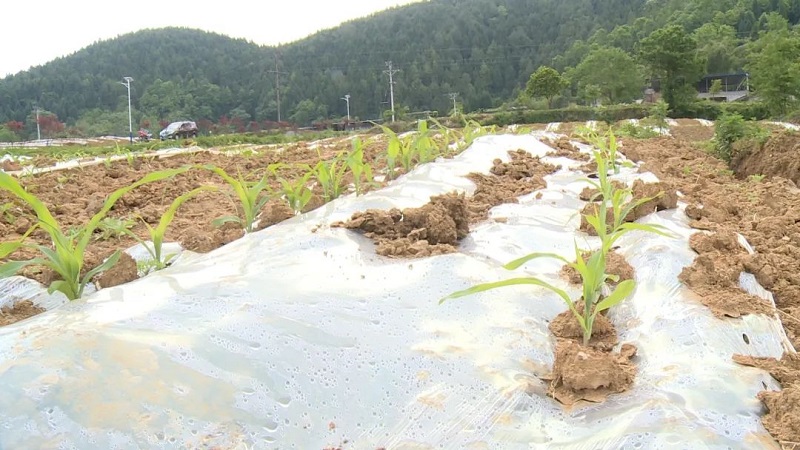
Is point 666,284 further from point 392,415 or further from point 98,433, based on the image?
point 98,433

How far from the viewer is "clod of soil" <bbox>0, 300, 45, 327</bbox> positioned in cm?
165

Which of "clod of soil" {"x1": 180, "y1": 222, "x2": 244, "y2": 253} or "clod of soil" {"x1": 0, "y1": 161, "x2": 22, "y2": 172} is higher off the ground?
"clod of soil" {"x1": 0, "y1": 161, "x2": 22, "y2": 172}

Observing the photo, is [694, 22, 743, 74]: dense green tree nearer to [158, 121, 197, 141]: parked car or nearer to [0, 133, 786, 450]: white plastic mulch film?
[158, 121, 197, 141]: parked car

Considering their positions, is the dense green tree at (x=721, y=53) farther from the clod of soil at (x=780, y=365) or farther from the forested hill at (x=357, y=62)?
the clod of soil at (x=780, y=365)

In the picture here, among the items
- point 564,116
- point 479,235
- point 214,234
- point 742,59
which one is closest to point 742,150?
point 479,235

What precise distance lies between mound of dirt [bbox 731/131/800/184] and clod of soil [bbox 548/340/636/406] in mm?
5686

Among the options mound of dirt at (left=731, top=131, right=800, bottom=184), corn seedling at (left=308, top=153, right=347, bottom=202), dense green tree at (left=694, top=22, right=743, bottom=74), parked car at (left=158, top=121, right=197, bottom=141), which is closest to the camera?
corn seedling at (left=308, top=153, right=347, bottom=202)

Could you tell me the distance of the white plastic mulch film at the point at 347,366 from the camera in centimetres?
107

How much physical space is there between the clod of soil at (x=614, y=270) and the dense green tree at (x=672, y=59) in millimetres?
31743

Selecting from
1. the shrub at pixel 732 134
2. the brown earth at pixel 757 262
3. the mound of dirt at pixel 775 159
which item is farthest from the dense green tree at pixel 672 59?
the brown earth at pixel 757 262

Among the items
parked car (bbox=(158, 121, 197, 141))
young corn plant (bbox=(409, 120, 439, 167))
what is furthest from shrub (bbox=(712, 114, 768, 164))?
parked car (bbox=(158, 121, 197, 141))

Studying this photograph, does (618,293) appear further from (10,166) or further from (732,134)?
(732,134)

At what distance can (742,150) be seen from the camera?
7.52m

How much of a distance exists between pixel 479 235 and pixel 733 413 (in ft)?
4.57
